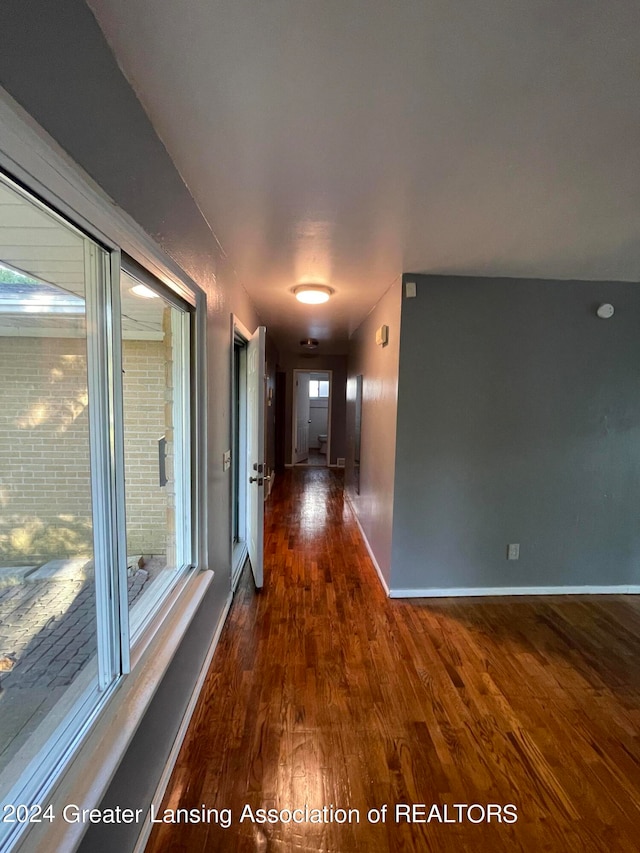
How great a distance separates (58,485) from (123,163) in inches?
36.6

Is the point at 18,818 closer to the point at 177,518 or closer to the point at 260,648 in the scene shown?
the point at 177,518

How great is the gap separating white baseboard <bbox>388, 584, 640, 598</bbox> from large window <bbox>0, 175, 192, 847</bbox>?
6.91 feet

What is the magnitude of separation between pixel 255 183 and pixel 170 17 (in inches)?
25.3

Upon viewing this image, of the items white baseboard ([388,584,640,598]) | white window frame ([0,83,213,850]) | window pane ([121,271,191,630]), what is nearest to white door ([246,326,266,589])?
window pane ([121,271,191,630])

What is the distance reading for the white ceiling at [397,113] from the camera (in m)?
0.83

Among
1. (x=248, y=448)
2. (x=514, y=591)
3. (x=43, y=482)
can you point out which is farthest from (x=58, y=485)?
(x=514, y=591)

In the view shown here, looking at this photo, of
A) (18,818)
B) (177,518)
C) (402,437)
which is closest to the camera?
(18,818)

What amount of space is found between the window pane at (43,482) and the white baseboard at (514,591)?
2.14m

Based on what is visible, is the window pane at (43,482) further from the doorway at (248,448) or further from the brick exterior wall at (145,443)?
the doorway at (248,448)

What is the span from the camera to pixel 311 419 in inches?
392

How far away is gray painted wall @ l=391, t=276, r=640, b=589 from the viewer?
8.57ft

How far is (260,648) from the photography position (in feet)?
6.97

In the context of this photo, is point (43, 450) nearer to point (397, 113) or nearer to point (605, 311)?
point (397, 113)

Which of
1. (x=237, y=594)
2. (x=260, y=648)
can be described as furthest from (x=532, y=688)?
(x=237, y=594)
